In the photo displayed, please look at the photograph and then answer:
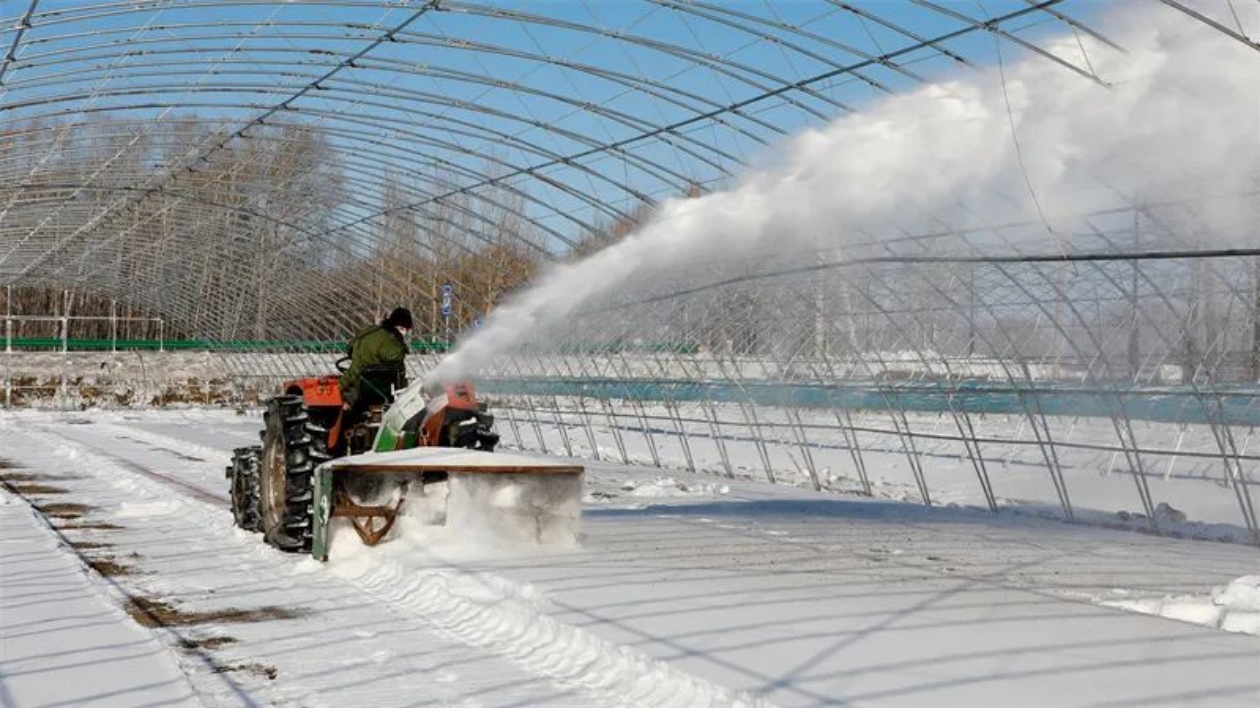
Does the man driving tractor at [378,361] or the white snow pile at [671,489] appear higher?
the man driving tractor at [378,361]

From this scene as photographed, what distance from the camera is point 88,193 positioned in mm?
33781

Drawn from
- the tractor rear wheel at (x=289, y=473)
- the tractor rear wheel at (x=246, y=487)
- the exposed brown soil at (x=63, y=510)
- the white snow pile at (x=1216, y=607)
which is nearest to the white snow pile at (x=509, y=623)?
the tractor rear wheel at (x=289, y=473)

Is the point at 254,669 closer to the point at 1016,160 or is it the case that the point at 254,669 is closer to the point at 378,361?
the point at 378,361

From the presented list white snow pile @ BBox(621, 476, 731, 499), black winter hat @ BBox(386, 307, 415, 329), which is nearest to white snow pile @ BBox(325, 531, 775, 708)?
black winter hat @ BBox(386, 307, 415, 329)

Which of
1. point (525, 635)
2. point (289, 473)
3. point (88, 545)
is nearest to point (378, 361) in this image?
point (289, 473)

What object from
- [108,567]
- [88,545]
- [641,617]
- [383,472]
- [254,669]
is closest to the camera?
[254,669]

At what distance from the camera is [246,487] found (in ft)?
42.9

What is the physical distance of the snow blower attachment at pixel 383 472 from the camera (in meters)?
10.2

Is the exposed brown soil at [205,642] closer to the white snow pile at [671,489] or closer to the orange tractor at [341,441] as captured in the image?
the orange tractor at [341,441]

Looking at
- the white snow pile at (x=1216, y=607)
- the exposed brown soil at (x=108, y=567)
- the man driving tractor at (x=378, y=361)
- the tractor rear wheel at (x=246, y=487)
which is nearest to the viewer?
the white snow pile at (x=1216, y=607)

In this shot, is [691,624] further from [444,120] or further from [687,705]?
[444,120]

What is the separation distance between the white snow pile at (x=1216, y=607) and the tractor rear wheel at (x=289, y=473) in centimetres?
618

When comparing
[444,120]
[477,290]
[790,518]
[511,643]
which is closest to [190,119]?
[444,120]

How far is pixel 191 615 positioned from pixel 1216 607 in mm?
6244
